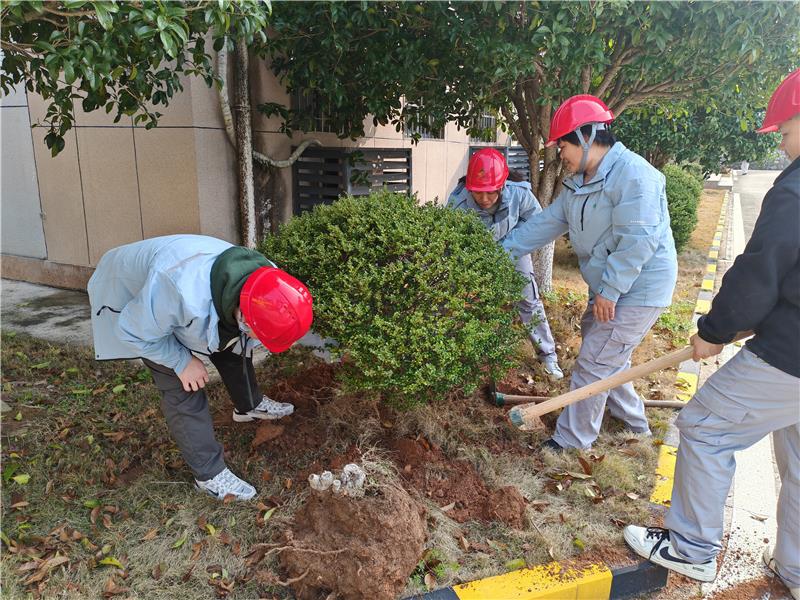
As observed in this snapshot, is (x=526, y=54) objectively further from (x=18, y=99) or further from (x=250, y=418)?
(x=18, y=99)

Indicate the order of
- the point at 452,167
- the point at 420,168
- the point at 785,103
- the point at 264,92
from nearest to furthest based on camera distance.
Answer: the point at 785,103, the point at 264,92, the point at 420,168, the point at 452,167

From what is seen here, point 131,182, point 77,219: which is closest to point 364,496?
point 131,182

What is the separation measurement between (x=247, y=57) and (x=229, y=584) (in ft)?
15.2

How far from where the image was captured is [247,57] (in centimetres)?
546

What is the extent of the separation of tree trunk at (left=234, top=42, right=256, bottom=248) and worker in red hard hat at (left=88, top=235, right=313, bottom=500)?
2724 millimetres

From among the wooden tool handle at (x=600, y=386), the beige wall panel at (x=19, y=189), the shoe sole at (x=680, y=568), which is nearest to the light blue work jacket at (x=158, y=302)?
the wooden tool handle at (x=600, y=386)

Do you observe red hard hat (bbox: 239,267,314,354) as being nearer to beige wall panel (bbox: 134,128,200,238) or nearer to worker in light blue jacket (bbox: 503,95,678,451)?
worker in light blue jacket (bbox: 503,95,678,451)

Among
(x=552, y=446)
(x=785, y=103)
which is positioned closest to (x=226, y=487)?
(x=552, y=446)

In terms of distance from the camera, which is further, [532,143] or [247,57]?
[532,143]

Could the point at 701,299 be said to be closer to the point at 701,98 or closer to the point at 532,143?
the point at 701,98

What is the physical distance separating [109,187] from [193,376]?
425cm

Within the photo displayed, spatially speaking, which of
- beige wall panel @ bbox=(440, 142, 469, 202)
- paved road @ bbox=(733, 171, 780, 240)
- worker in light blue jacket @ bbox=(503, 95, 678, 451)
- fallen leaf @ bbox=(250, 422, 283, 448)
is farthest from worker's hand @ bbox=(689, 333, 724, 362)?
paved road @ bbox=(733, 171, 780, 240)

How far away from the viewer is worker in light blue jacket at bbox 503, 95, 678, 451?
319 centimetres

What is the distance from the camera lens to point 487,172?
4.23m
